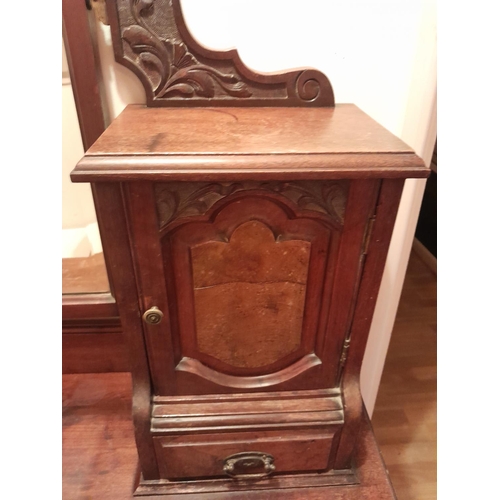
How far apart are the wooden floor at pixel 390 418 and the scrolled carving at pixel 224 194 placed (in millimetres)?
601

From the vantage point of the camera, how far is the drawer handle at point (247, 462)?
818 millimetres

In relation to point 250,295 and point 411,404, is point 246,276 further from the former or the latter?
point 411,404

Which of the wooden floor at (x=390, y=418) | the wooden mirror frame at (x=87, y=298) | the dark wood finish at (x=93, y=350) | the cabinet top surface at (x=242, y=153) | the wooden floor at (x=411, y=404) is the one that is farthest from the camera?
the wooden floor at (x=411, y=404)

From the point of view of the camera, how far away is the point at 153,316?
692 mm

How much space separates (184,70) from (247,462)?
2.53 ft

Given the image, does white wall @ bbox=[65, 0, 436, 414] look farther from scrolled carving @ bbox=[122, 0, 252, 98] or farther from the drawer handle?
the drawer handle


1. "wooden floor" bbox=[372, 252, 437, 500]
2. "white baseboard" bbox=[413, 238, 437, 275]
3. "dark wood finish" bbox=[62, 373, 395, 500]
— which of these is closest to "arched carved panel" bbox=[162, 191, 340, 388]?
"dark wood finish" bbox=[62, 373, 395, 500]

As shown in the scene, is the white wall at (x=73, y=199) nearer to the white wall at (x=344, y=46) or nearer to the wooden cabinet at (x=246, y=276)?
the white wall at (x=344, y=46)

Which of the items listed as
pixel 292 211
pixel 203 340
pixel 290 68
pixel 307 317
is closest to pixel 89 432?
pixel 203 340

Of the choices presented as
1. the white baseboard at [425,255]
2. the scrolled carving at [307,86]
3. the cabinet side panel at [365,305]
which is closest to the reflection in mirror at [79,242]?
the scrolled carving at [307,86]

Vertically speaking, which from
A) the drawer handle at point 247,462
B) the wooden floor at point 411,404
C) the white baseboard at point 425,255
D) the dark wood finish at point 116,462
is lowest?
the white baseboard at point 425,255

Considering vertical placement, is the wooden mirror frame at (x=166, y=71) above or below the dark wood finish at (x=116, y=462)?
above

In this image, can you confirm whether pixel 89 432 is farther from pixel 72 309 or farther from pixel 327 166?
pixel 327 166

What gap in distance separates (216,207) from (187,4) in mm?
451
